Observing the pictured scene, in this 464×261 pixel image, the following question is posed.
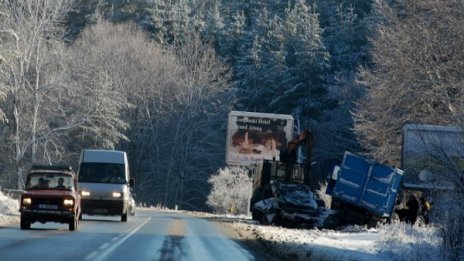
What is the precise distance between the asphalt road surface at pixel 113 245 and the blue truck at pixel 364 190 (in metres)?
9.18

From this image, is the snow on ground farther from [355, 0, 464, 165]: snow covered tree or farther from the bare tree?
the bare tree

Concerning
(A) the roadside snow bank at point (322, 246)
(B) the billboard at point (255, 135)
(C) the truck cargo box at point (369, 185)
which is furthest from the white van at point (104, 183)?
(B) the billboard at point (255, 135)

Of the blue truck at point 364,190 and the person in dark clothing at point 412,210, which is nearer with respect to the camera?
the person in dark clothing at point 412,210

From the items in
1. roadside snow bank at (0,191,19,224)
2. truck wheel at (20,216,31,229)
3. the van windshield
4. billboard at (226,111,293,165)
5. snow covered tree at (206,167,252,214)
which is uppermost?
billboard at (226,111,293,165)

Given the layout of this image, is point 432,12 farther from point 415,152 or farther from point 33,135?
point 33,135

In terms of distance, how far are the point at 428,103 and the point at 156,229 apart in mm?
15176

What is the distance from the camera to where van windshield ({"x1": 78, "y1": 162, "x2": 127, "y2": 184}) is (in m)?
37.8

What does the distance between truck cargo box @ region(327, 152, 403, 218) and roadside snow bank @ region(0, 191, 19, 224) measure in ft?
44.8

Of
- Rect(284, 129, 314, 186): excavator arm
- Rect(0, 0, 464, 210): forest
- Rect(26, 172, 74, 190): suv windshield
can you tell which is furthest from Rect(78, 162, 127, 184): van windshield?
Rect(0, 0, 464, 210): forest

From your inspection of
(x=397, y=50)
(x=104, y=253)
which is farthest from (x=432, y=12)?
(x=104, y=253)

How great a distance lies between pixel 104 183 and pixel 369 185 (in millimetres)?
10871

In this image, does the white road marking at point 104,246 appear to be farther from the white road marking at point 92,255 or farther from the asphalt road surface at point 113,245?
the white road marking at point 92,255

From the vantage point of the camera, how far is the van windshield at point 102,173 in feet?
124

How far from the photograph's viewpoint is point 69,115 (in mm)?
65562
